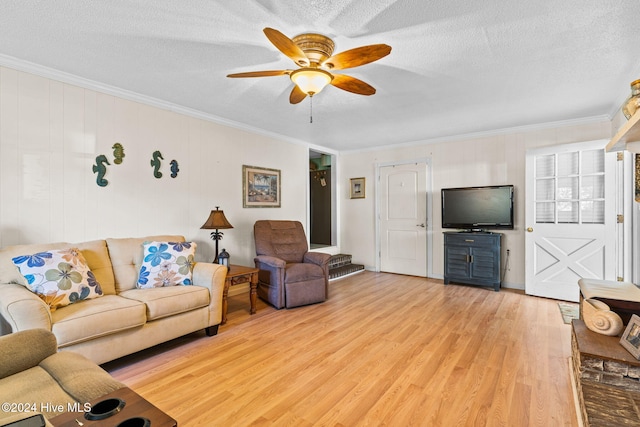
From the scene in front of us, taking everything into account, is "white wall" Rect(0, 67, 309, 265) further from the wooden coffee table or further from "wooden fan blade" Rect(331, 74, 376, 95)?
the wooden coffee table

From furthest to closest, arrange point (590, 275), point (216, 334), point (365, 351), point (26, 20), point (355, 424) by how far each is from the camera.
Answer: point (590, 275), point (216, 334), point (365, 351), point (26, 20), point (355, 424)

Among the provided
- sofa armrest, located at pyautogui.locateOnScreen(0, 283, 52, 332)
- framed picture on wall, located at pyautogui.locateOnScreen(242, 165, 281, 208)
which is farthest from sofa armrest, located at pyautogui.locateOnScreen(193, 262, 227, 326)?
framed picture on wall, located at pyautogui.locateOnScreen(242, 165, 281, 208)

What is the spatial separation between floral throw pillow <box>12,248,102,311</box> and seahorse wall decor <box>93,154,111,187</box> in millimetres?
829

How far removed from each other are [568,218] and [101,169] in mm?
5447

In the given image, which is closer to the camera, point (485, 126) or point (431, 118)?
point (431, 118)

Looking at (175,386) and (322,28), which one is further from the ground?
(322,28)

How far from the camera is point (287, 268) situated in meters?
3.78

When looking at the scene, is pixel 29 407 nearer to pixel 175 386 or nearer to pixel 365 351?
pixel 175 386

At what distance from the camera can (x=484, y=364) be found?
2.38 m

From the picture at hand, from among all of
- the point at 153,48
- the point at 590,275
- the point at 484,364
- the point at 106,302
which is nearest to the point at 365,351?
the point at 484,364

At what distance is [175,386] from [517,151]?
16.7 feet

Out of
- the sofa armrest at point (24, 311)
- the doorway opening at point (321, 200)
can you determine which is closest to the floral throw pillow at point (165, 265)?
the sofa armrest at point (24, 311)

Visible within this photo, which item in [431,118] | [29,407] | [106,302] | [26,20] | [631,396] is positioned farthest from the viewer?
[431,118]

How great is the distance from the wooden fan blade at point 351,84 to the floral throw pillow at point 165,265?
2100 mm
